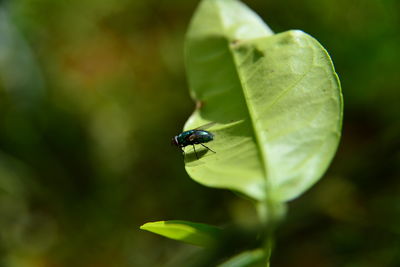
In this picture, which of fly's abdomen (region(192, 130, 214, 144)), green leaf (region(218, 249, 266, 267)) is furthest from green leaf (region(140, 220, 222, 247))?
fly's abdomen (region(192, 130, 214, 144))

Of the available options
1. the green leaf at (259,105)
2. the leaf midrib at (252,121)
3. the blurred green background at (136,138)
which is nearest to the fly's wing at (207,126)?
the green leaf at (259,105)

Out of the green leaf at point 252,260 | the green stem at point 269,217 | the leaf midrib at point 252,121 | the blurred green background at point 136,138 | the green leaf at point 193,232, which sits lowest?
the green leaf at point 252,260

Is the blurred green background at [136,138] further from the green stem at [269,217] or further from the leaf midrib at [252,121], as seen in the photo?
the green stem at [269,217]

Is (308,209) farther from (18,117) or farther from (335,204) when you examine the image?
(18,117)

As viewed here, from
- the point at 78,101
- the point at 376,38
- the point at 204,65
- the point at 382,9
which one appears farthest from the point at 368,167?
the point at 78,101

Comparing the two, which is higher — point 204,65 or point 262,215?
point 204,65

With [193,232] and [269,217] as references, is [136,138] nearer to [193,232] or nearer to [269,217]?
[193,232]
